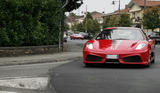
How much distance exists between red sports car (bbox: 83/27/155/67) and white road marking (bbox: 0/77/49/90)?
247cm

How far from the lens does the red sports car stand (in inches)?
383

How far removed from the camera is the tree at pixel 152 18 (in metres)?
58.0

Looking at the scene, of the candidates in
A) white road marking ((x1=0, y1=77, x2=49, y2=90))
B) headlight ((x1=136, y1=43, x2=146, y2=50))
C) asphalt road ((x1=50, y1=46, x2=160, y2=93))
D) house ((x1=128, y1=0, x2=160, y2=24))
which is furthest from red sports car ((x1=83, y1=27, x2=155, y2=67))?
house ((x1=128, y1=0, x2=160, y2=24))

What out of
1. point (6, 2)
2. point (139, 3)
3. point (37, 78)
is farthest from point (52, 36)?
point (139, 3)

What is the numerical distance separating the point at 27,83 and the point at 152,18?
5286 cm

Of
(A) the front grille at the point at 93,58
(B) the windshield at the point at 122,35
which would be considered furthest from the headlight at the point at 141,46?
(A) the front grille at the point at 93,58

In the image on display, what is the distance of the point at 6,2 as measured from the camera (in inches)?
621

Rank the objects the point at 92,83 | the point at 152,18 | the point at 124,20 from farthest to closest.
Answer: the point at 124,20 → the point at 152,18 → the point at 92,83

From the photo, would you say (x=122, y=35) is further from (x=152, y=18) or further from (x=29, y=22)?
(x=152, y=18)

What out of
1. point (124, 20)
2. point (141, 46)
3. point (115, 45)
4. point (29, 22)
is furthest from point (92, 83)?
point (124, 20)

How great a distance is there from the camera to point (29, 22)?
16797 millimetres

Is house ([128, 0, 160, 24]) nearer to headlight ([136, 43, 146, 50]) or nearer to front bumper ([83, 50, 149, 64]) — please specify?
headlight ([136, 43, 146, 50])

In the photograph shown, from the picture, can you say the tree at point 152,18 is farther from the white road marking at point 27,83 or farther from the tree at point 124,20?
the white road marking at point 27,83

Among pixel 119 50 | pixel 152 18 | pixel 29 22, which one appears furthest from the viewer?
pixel 152 18
